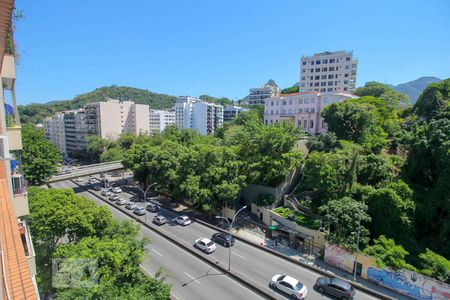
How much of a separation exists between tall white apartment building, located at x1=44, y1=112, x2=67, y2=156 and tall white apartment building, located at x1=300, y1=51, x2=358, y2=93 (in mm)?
97187

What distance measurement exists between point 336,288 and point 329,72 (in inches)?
3105

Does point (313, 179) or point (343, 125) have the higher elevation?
point (343, 125)

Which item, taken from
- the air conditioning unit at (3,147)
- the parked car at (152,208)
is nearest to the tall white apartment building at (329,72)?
the parked car at (152,208)

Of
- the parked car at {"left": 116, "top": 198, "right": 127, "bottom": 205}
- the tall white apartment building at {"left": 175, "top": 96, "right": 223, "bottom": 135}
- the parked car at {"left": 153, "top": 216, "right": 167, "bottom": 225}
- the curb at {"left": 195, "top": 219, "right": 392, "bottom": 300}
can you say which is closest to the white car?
Result: the curb at {"left": 195, "top": 219, "right": 392, "bottom": 300}

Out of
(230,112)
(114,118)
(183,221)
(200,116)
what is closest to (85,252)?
(183,221)

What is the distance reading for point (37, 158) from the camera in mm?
37844

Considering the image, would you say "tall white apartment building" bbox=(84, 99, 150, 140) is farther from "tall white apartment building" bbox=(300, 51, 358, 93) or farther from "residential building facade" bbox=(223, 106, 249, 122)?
"tall white apartment building" bbox=(300, 51, 358, 93)

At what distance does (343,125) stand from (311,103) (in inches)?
637

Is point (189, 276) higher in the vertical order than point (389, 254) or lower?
lower

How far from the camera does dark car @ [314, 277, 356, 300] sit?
18.7 meters

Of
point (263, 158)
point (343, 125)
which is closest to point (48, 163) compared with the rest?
point (263, 158)

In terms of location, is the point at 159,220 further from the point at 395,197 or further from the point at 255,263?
the point at 395,197

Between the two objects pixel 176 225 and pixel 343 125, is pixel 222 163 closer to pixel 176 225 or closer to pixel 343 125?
pixel 176 225

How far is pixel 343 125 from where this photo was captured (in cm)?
4175
